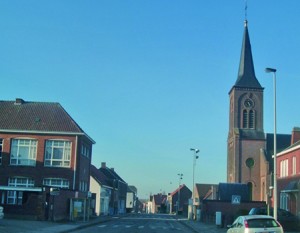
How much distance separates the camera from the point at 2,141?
169 feet

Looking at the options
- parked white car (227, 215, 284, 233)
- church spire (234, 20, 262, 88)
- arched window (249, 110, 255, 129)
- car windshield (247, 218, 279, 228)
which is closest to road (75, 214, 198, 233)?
parked white car (227, 215, 284, 233)

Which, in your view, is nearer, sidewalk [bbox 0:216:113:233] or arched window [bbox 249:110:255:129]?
sidewalk [bbox 0:216:113:233]

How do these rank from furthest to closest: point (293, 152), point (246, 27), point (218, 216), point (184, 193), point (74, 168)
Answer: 1. point (184, 193)
2. point (246, 27)
3. point (74, 168)
4. point (293, 152)
5. point (218, 216)

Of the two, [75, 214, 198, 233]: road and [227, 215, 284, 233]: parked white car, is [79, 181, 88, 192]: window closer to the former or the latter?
[75, 214, 198, 233]: road

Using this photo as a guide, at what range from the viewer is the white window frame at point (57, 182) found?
50.7 meters

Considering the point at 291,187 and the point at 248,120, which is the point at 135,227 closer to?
the point at 291,187

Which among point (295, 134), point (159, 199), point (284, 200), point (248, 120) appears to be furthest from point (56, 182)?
point (159, 199)

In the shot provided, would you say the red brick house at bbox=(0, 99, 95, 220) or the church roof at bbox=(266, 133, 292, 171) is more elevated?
the church roof at bbox=(266, 133, 292, 171)

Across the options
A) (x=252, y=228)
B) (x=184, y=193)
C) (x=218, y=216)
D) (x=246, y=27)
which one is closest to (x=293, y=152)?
(x=218, y=216)

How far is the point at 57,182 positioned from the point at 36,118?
24.2 feet

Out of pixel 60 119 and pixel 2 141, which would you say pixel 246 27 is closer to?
pixel 60 119

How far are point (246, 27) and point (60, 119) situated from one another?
4324 cm

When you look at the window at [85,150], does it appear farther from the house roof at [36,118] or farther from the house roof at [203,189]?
the house roof at [203,189]

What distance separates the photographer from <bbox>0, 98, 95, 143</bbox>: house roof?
169 ft
